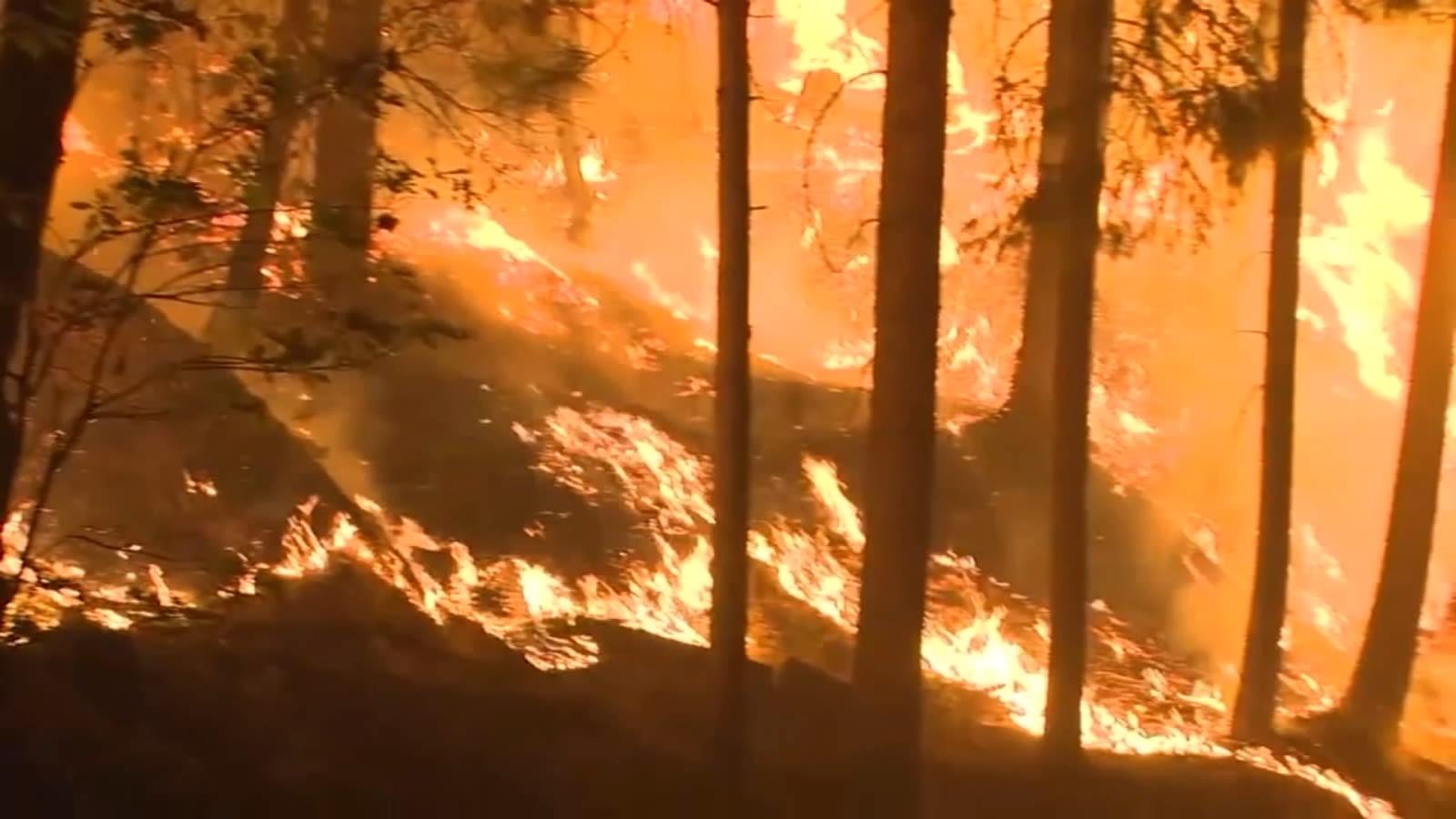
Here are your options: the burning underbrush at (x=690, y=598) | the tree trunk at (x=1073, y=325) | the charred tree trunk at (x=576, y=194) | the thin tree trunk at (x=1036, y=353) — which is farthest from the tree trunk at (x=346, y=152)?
the thin tree trunk at (x=1036, y=353)

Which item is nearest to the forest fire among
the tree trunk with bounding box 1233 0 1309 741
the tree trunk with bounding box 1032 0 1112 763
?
the tree trunk with bounding box 1032 0 1112 763

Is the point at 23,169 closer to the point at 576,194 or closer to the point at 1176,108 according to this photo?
the point at 1176,108

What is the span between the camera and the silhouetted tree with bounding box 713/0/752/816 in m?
7.84

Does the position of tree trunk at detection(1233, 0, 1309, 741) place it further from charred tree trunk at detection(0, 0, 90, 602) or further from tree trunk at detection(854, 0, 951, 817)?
charred tree trunk at detection(0, 0, 90, 602)

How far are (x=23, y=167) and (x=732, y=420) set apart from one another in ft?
12.5

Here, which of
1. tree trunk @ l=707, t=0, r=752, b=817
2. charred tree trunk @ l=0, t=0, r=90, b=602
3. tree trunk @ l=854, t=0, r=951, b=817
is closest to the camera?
charred tree trunk @ l=0, t=0, r=90, b=602

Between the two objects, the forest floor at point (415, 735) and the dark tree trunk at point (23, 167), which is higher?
the dark tree trunk at point (23, 167)

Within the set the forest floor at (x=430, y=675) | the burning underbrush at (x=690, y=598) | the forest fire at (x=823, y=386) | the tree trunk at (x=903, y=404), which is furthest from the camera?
the forest fire at (x=823, y=386)

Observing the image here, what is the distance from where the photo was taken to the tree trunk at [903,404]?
8.16 meters

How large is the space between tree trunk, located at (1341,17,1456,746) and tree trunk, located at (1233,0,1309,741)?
106cm

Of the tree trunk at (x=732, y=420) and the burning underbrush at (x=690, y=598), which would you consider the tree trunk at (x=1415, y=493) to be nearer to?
the burning underbrush at (x=690, y=598)

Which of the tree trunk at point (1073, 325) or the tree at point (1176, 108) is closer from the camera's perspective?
the tree trunk at point (1073, 325)

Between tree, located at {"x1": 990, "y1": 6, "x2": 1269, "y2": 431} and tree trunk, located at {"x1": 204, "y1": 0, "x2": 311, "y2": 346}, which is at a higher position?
tree, located at {"x1": 990, "y1": 6, "x2": 1269, "y2": 431}

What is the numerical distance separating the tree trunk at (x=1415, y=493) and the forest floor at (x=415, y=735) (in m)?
2.63
